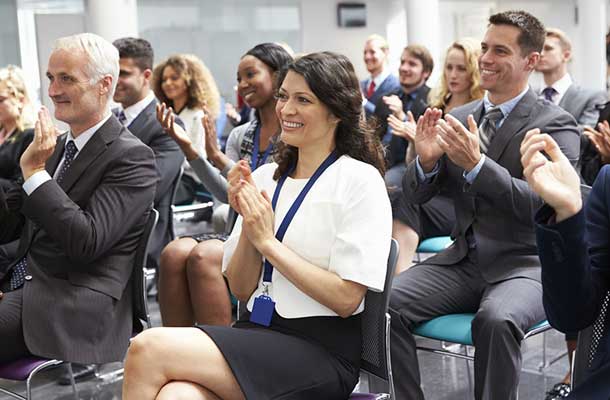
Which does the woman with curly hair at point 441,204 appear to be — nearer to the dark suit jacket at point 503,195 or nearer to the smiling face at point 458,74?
the smiling face at point 458,74

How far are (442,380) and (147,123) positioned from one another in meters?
1.98

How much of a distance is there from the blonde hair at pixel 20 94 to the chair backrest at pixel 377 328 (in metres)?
2.90

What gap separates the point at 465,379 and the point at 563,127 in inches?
50.2

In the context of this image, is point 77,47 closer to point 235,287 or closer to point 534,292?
point 235,287

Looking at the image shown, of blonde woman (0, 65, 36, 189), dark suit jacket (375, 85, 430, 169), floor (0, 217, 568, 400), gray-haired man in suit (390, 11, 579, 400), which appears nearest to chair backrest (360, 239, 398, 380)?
gray-haired man in suit (390, 11, 579, 400)

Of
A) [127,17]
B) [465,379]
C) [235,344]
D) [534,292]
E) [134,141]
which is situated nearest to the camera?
[235,344]

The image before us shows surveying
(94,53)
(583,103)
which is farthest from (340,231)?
(583,103)

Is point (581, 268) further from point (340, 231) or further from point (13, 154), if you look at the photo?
point (13, 154)

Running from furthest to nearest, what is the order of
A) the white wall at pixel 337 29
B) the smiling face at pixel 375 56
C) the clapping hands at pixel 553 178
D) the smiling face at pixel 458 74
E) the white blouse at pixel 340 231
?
the white wall at pixel 337 29, the smiling face at pixel 375 56, the smiling face at pixel 458 74, the white blouse at pixel 340 231, the clapping hands at pixel 553 178

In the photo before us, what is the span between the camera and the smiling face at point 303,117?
7.68ft

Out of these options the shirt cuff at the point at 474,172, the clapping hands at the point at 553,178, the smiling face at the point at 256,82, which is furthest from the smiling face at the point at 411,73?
the clapping hands at the point at 553,178

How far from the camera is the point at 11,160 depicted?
4.27 m

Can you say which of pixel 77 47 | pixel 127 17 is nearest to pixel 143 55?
pixel 77 47

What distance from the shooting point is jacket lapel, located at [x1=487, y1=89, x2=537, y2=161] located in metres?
2.96
